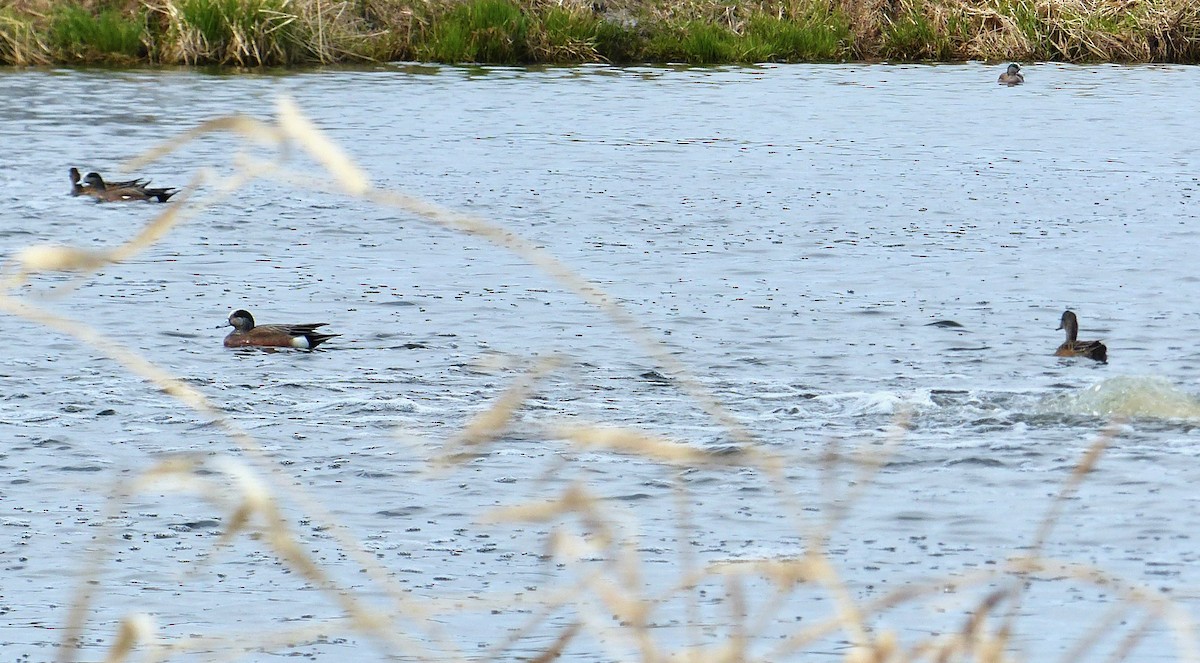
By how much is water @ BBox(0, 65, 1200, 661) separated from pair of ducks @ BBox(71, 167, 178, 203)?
15cm

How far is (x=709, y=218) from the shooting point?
18.4 meters

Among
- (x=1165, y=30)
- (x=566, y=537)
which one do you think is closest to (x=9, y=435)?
(x=566, y=537)

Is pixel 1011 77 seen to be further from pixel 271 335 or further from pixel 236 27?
pixel 271 335

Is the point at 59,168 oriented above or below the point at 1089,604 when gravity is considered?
below

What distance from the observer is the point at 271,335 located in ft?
39.0

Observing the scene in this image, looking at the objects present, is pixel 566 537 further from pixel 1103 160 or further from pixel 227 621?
pixel 1103 160

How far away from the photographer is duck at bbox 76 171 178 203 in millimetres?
19266

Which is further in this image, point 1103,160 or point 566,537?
point 1103,160

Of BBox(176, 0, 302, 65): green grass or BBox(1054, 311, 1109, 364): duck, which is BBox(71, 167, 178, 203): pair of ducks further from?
BBox(176, 0, 302, 65): green grass

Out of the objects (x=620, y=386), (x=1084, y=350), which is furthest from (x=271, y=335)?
(x=1084, y=350)

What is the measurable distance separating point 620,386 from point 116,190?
9999 millimetres

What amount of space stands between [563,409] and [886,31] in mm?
30146

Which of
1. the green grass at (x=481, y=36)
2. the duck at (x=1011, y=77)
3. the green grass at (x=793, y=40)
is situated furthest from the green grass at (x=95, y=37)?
the duck at (x=1011, y=77)

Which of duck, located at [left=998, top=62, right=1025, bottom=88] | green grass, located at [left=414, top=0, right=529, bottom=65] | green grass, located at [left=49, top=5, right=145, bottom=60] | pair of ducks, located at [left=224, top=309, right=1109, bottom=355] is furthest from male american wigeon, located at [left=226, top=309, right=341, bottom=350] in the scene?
green grass, located at [left=414, top=0, right=529, bottom=65]
